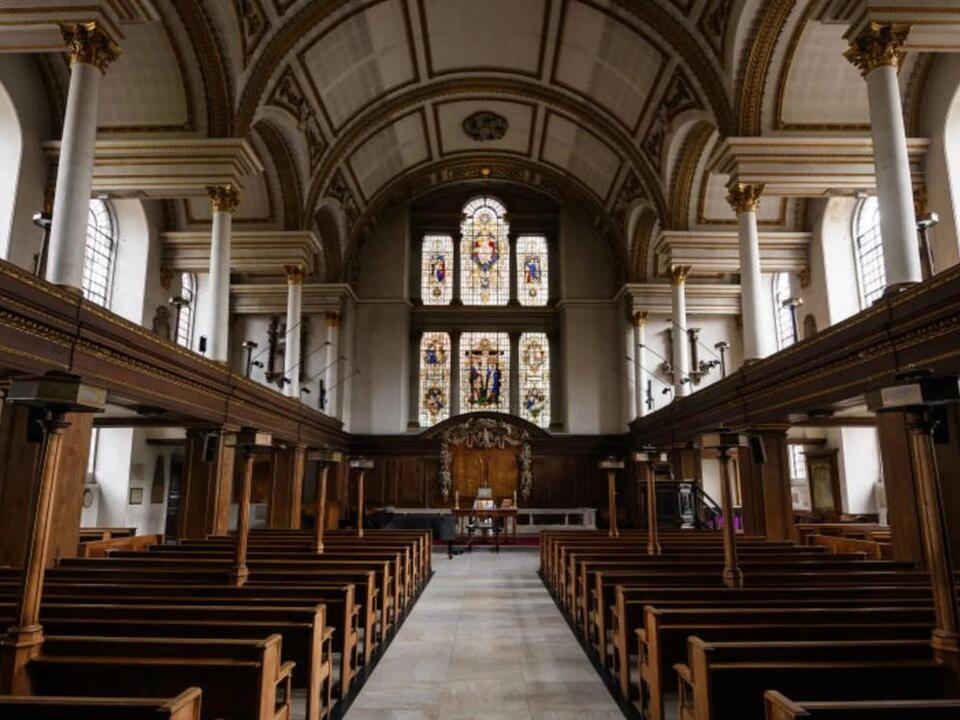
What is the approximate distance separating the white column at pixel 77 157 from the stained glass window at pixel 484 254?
17221 millimetres

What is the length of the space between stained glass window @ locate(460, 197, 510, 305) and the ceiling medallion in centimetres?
362

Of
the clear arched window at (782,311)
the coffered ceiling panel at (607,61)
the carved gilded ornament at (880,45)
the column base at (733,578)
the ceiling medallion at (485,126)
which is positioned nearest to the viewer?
the column base at (733,578)

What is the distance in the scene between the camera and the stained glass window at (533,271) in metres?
25.6

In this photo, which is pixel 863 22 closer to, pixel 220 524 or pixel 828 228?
pixel 828 228

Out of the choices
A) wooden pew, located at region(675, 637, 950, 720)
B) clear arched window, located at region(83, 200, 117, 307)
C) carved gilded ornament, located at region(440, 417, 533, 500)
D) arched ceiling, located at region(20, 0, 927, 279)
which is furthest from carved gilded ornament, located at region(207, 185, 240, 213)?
carved gilded ornament, located at region(440, 417, 533, 500)

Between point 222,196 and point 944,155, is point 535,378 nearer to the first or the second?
point 222,196

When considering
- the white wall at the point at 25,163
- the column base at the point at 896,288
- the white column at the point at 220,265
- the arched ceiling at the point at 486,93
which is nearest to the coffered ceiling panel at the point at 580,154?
the arched ceiling at the point at 486,93

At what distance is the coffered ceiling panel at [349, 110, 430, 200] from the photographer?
20953 mm

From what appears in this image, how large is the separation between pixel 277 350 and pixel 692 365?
1380 centimetres

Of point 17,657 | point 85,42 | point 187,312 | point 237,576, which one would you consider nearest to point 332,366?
point 187,312

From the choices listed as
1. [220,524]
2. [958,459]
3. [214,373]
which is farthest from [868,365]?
A: [220,524]

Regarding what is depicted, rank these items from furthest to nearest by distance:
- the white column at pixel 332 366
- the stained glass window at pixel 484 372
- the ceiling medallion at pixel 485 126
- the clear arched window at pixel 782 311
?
the stained glass window at pixel 484 372 → the white column at pixel 332 366 → the ceiling medallion at pixel 485 126 → the clear arched window at pixel 782 311

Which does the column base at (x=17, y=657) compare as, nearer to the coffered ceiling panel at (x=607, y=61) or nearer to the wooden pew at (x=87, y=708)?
the wooden pew at (x=87, y=708)

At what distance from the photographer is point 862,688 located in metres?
3.55
